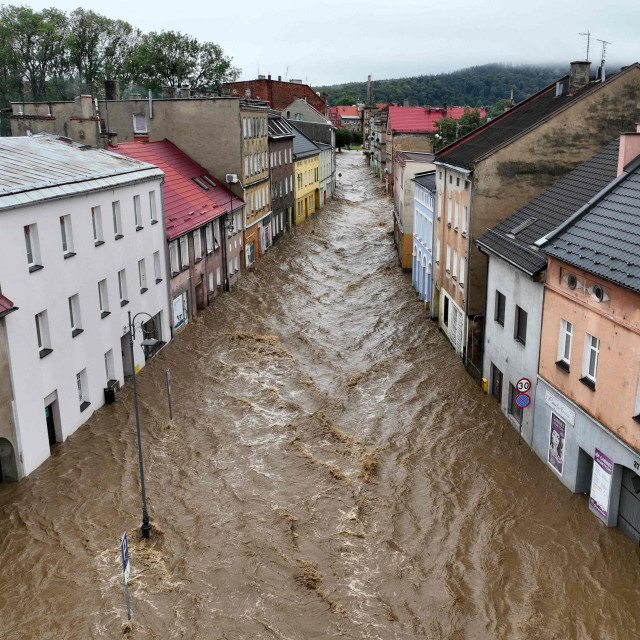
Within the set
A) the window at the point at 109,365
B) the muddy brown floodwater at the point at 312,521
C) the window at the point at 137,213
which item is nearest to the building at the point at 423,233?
the muddy brown floodwater at the point at 312,521

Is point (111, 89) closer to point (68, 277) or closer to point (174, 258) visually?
point (174, 258)

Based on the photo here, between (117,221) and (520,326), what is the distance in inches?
541

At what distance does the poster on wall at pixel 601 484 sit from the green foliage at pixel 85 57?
72.7 m

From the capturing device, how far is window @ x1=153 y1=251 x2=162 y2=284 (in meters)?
28.4

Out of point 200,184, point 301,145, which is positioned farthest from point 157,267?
point 301,145

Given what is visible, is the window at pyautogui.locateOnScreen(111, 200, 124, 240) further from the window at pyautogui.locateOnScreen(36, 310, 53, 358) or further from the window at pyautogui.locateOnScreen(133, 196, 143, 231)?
the window at pyautogui.locateOnScreen(36, 310, 53, 358)

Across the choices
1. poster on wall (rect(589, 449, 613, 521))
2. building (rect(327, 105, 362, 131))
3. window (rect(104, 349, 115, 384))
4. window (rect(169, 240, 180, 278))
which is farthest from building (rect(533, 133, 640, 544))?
building (rect(327, 105, 362, 131))

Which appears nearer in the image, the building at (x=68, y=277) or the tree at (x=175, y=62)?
the building at (x=68, y=277)

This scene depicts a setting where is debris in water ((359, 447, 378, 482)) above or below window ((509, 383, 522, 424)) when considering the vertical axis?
below

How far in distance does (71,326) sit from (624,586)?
52.2 ft

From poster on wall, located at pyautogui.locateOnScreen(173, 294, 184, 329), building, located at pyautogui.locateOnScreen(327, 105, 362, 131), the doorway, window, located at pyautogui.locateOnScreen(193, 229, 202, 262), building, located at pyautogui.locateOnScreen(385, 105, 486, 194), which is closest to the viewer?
the doorway

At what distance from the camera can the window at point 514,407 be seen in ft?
69.6

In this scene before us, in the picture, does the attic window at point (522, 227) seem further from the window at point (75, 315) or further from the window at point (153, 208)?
the window at point (153, 208)

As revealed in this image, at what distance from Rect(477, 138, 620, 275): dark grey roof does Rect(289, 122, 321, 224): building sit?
129 ft
